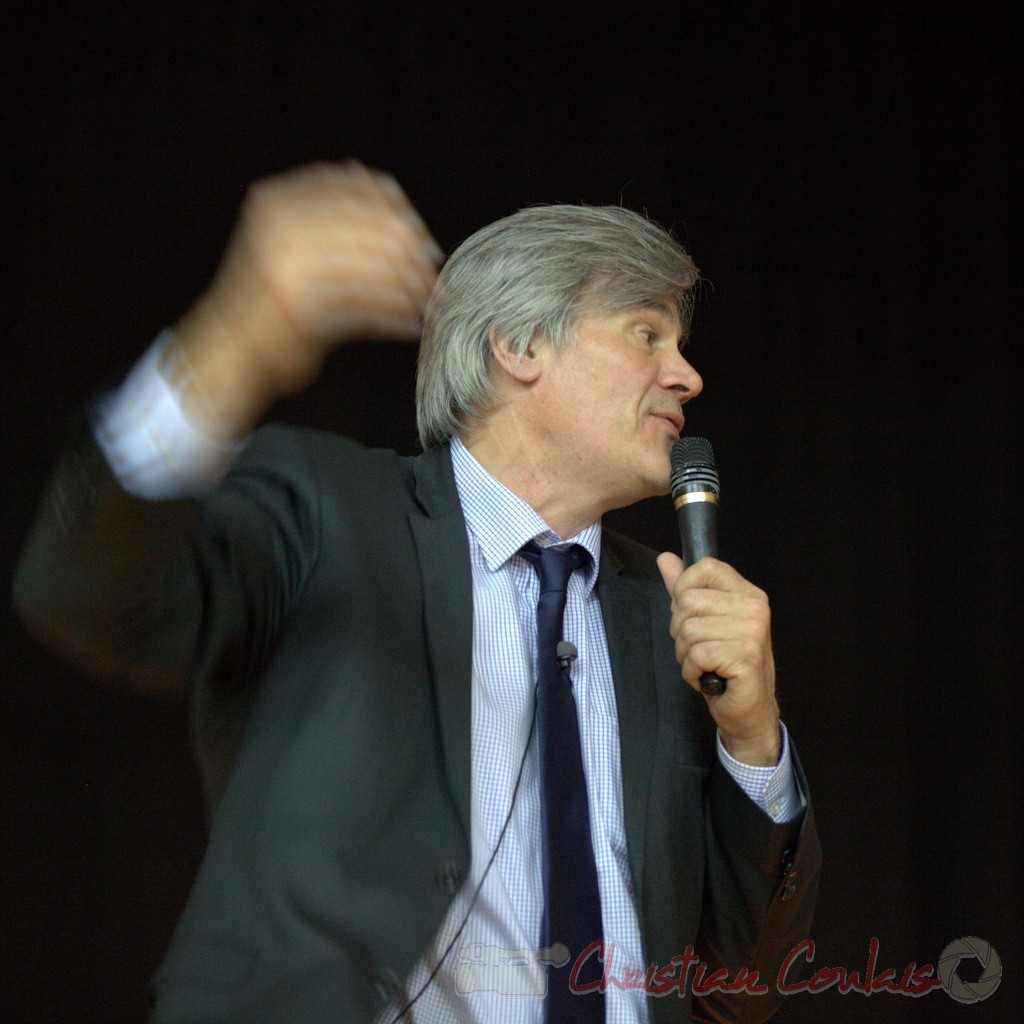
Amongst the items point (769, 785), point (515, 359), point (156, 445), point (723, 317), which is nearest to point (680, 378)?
point (515, 359)

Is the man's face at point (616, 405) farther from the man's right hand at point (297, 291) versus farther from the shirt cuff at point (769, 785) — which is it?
the man's right hand at point (297, 291)

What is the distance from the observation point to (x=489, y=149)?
3.12 meters

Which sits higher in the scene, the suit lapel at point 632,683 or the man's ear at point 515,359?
the man's ear at point 515,359

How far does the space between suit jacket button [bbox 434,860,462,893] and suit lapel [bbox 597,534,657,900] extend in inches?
10.1

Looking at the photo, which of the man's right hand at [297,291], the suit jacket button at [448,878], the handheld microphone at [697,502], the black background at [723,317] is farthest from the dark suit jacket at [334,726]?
the black background at [723,317]

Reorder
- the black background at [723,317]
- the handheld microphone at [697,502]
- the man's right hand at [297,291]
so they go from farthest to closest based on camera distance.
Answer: the black background at [723,317] < the handheld microphone at [697,502] < the man's right hand at [297,291]

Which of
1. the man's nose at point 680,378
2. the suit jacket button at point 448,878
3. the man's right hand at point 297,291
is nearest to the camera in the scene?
the man's right hand at point 297,291

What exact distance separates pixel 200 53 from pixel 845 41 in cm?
151

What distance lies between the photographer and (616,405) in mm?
1791

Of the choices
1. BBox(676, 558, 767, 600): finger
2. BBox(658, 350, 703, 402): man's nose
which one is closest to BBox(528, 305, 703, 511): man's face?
BBox(658, 350, 703, 402): man's nose

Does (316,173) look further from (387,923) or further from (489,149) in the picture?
(489,149)

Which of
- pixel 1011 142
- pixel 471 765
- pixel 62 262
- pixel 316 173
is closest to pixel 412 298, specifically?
pixel 316 173

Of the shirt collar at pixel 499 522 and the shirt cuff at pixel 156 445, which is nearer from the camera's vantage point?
the shirt cuff at pixel 156 445

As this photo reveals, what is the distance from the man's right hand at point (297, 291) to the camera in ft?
3.78
